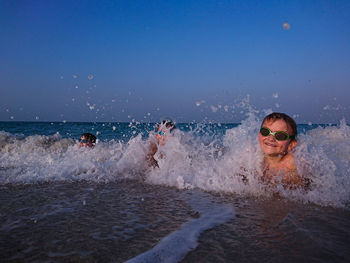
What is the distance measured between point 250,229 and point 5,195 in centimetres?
288

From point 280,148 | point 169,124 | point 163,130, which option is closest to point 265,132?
point 280,148

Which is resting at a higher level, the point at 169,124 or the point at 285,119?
the point at 285,119

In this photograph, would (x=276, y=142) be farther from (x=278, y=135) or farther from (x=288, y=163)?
(x=288, y=163)

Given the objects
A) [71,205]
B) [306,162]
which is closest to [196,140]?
[306,162]

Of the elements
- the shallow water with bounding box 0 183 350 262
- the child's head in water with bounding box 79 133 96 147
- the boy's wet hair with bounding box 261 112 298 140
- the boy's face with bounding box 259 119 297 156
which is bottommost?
the shallow water with bounding box 0 183 350 262

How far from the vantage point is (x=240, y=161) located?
14.0 feet

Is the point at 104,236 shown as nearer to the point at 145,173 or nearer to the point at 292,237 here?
the point at 292,237

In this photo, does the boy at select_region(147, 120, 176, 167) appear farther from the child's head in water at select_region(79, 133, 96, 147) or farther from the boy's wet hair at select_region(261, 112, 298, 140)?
the child's head in water at select_region(79, 133, 96, 147)

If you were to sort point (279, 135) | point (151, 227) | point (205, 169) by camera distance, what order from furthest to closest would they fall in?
point (205, 169) → point (279, 135) → point (151, 227)

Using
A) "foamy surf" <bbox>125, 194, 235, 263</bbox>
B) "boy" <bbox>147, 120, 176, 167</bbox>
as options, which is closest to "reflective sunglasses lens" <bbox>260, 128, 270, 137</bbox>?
"foamy surf" <bbox>125, 194, 235, 263</bbox>

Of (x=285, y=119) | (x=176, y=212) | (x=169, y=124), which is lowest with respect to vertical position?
(x=176, y=212)

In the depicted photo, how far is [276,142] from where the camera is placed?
3.75 m

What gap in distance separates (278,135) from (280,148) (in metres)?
0.20

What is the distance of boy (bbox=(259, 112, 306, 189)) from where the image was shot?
3719 millimetres
